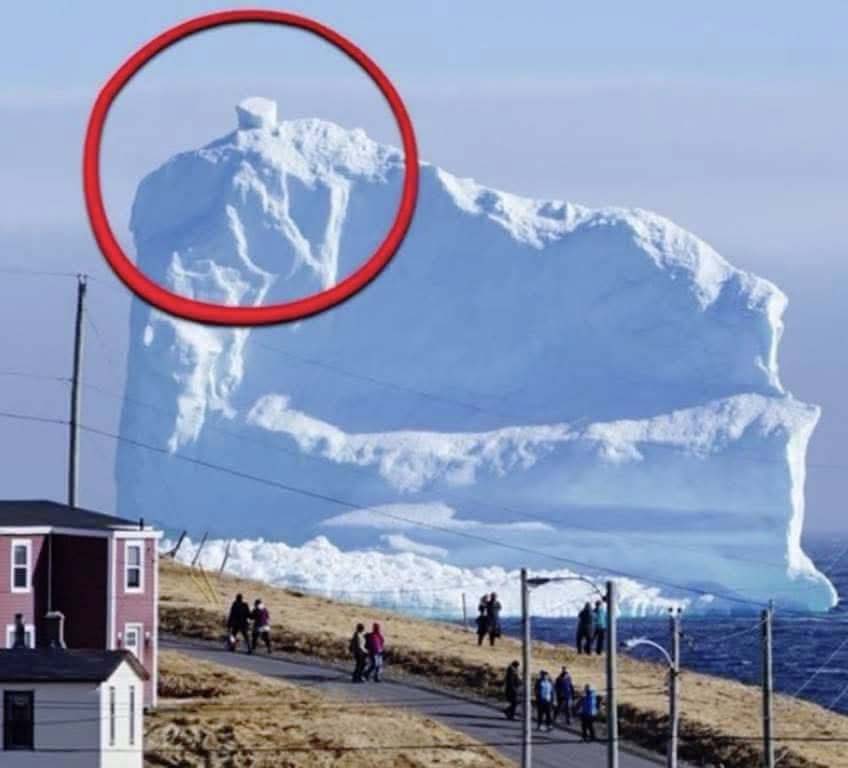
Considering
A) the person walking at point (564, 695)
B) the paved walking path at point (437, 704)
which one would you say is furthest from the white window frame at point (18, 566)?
the person walking at point (564, 695)

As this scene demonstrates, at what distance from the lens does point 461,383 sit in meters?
123

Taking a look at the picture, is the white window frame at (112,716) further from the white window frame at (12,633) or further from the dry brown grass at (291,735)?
the white window frame at (12,633)

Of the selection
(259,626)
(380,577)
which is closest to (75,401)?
(259,626)

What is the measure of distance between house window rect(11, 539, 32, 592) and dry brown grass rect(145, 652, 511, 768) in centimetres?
316

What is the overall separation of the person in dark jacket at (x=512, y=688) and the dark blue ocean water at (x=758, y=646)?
3225cm

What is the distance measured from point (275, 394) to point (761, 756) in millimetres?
72295

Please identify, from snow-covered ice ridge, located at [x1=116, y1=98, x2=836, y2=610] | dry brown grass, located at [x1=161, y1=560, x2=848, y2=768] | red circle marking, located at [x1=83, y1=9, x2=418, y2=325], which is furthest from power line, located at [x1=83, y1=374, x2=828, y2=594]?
red circle marking, located at [x1=83, y1=9, x2=418, y2=325]

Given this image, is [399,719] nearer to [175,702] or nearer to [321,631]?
[175,702]

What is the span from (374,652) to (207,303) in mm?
42341

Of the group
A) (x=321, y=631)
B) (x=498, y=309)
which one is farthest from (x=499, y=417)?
(x=321, y=631)

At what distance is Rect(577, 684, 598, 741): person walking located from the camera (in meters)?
48.8

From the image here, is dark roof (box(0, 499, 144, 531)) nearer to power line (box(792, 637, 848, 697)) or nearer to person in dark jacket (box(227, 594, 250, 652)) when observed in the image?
person in dark jacket (box(227, 594, 250, 652))

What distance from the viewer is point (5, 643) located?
51906 millimetres

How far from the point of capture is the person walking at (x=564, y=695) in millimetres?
50969
